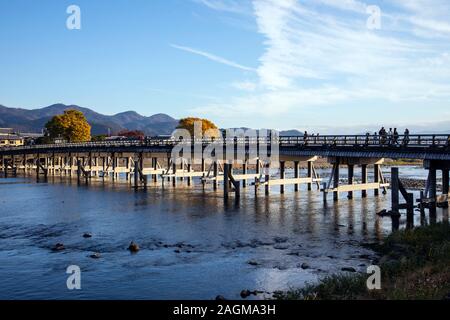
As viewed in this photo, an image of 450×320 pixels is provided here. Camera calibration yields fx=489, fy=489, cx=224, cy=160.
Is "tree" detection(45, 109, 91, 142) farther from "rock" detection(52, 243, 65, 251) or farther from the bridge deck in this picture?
"rock" detection(52, 243, 65, 251)

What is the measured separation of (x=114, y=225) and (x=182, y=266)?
41.2 ft

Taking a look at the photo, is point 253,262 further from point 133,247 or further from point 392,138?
point 392,138

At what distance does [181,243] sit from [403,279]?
13268mm

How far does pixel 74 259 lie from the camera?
953 inches

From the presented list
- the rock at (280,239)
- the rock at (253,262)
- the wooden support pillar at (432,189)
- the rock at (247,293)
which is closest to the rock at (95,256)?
the rock at (253,262)

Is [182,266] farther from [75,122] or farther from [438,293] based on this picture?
[75,122]

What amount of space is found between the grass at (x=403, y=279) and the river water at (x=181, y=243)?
→ 160 cm

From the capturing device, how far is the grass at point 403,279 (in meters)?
16.3

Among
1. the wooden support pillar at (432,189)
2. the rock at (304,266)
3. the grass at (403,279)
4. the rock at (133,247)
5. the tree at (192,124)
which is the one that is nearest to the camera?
the grass at (403,279)

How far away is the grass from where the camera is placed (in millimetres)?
16266

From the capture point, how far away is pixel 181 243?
2800 centimetres

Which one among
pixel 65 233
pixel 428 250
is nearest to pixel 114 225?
pixel 65 233

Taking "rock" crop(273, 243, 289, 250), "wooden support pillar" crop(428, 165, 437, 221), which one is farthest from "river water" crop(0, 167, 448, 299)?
"wooden support pillar" crop(428, 165, 437, 221)

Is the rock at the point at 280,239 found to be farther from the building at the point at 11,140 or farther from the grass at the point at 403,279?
the building at the point at 11,140
